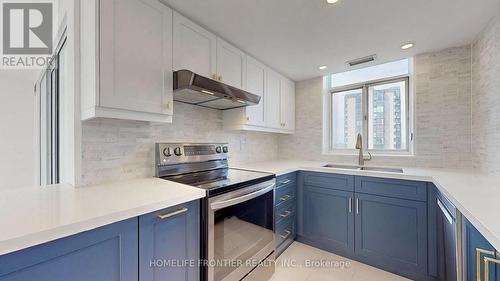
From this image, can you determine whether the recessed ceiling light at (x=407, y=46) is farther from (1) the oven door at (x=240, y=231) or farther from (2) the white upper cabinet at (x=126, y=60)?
(2) the white upper cabinet at (x=126, y=60)

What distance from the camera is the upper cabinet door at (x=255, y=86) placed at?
2.26 meters

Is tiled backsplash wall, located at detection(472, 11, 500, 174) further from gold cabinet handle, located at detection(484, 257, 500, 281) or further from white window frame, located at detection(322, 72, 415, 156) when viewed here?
gold cabinet handle, located at detection(484, 257, 500, 281)

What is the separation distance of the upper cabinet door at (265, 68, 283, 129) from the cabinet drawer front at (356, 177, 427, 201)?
1195 millimetres

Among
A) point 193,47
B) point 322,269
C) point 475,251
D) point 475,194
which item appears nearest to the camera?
point 475,251

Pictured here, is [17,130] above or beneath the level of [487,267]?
above

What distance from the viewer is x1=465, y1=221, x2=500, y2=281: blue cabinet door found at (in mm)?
892

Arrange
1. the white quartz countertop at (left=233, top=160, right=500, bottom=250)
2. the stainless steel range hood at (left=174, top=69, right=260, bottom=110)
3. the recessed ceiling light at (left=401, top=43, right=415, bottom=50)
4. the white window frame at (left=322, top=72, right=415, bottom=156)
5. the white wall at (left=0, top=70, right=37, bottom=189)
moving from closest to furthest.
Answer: the white quartz countertop at (left=233, top=160, right=500, bottom=250) → the stainless steel range hood at (left=174, top=69, right=260, bottom=110) → the recessed ceiling light at (left=401, top=43, right=415, bottom=50) → the white window frame at (left=322, top=72, right=415, bottom=156) → the white wall at (left=0, top=70, right=37, bottom=189)

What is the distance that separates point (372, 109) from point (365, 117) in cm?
13

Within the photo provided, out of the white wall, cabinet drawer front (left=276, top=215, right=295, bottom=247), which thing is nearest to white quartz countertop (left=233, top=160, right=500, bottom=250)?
cabinet drawer front (left=276, top=215, right=295, bottom=247)

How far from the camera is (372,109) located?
9.04 ft

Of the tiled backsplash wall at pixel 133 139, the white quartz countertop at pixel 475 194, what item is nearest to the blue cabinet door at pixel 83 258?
the tiled backsplash wall at pixel 133 139

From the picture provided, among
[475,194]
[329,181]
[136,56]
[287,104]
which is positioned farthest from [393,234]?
[136,56]

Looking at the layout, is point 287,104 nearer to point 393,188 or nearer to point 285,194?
point 285,194

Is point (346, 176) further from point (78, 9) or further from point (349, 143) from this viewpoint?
point (78, 9)
